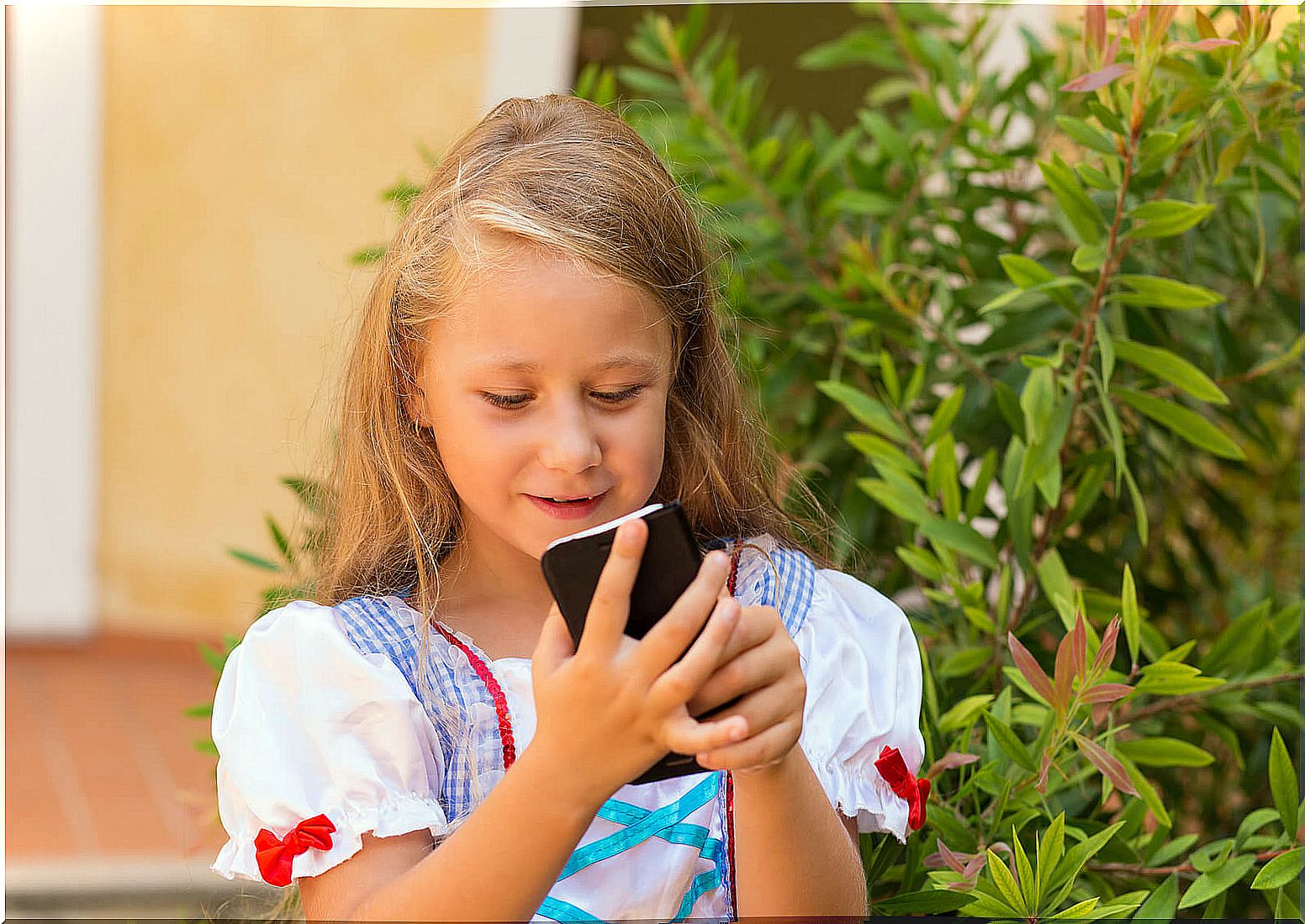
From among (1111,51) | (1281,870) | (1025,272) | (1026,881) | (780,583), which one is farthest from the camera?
(1025,272)

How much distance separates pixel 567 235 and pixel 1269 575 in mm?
1621

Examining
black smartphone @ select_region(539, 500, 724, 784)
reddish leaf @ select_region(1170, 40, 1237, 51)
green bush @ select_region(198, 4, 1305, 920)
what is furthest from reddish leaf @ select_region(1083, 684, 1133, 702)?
reddish leaf @ select_region(1170, 40, 1237, 51)

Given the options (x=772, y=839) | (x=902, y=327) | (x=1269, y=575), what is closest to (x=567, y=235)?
(x=772, y=839)

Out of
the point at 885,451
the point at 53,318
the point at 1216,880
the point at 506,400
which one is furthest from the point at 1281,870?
the point at 53,318

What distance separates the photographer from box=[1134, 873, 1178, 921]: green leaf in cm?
130

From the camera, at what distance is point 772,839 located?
1028 millimetres

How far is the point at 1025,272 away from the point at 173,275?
362 centimetres

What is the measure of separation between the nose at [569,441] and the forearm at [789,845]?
29 cm

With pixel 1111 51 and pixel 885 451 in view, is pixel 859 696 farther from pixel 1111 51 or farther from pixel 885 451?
pixel 1111 51

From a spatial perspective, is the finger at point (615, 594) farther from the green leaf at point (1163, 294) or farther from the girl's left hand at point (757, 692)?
the green leaf at point (1163, 294)

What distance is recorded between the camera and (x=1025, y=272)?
1.57 m

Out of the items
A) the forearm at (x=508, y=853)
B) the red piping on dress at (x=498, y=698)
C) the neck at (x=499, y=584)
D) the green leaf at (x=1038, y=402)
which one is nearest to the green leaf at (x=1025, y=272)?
the green leaf at (x=1038, y=402)

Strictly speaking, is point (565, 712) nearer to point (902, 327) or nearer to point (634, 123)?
point (902, 327)

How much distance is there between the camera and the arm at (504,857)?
93 cm
